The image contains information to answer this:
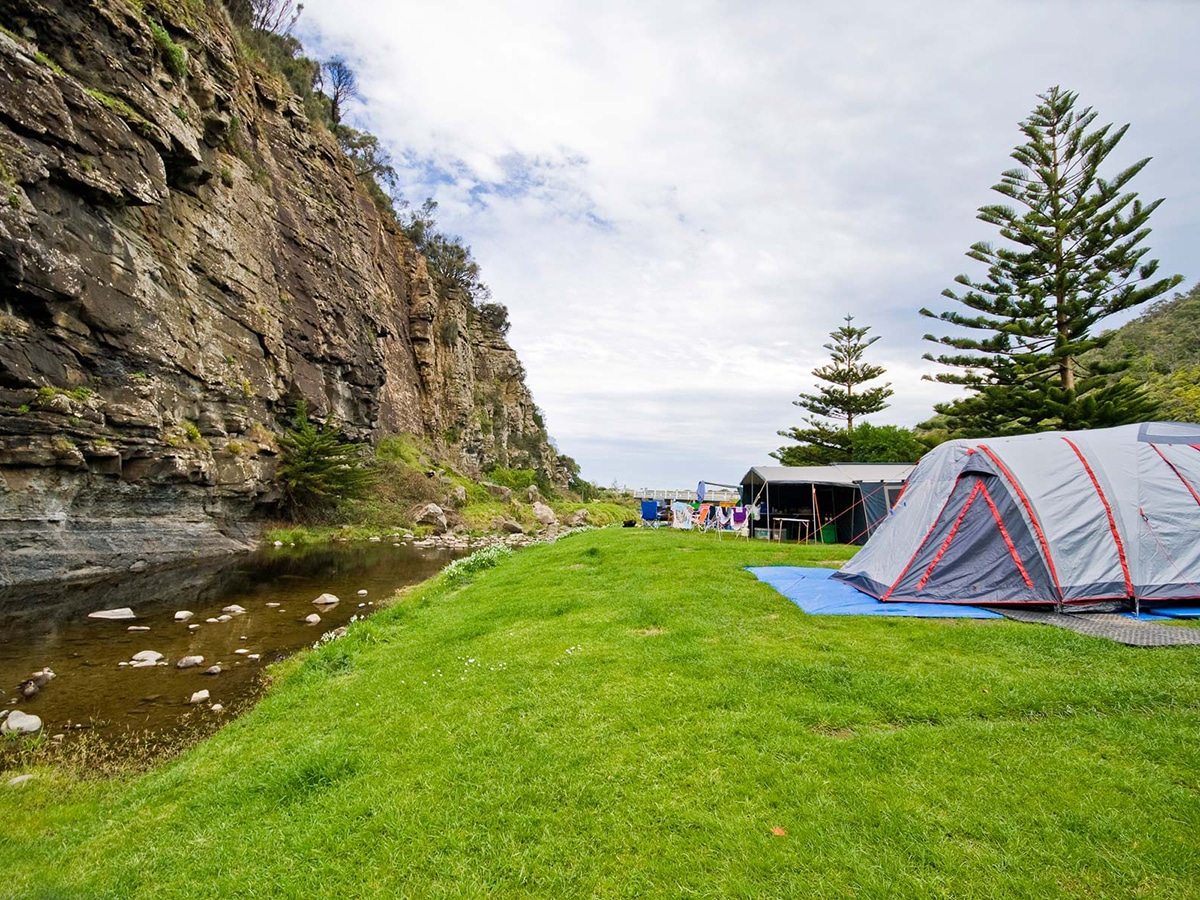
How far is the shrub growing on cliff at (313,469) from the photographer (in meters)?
21.4

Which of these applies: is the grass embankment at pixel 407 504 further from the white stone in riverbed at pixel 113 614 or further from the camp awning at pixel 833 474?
the camp awning at pixel 833 474

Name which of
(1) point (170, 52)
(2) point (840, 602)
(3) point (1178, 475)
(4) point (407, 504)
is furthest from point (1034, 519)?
(4) point (407, 504)

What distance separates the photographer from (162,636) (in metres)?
8.28

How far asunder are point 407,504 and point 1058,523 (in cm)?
2805

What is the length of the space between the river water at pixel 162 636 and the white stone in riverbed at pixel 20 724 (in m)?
0.10

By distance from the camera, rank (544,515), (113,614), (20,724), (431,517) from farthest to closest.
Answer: (544,515)
(431,517)
(113,614)
(20,724)

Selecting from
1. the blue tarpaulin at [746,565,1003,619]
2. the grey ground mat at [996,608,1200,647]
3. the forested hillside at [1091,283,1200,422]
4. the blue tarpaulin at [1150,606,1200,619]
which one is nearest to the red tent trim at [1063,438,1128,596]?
the blue tarpaulin at [1150,606,1200,619]

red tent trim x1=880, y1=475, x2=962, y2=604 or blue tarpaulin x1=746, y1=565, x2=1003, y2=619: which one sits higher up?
red tent trim x1=880, y1=475, x2=962, y2=604

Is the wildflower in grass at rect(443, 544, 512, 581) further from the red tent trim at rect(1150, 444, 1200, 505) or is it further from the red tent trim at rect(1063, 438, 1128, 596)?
the red tent trim at rect(1150, 444, 1200, 505)

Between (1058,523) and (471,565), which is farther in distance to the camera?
(471,565)

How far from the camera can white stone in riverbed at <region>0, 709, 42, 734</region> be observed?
16.7ft

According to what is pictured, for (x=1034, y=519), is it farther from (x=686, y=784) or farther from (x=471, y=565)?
(x=471, y=565)

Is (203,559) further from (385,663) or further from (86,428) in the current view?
(385,663)

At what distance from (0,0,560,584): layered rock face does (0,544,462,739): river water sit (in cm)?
213
